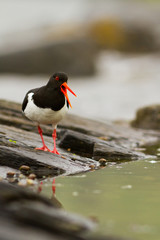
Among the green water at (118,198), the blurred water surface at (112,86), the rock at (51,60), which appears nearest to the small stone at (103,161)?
the green water at (118,198)

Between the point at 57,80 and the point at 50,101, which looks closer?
the point at 50,101

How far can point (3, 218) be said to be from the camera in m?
4.13

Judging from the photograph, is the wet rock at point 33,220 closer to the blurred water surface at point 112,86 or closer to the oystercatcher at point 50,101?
the oystercatcher at point 50,101

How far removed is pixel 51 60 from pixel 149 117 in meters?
16.5

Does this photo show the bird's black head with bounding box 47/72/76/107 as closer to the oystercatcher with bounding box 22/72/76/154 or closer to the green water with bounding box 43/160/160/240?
the oystercatcher with bounding box 22/72/76/154

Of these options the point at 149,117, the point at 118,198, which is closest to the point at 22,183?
the point at 118,198

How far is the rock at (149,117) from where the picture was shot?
46.1ft

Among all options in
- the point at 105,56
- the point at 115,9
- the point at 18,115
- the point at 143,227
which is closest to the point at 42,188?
the point at 143,227

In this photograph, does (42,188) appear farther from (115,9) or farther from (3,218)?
(115,9)

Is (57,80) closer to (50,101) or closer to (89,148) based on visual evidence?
(50,101)

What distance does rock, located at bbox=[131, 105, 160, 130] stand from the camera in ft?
46.1

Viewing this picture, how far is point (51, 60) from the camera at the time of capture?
98.0ft

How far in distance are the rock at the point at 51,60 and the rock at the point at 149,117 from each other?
1533 cm

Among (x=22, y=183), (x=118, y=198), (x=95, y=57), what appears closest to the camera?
(x=118, y=198)
